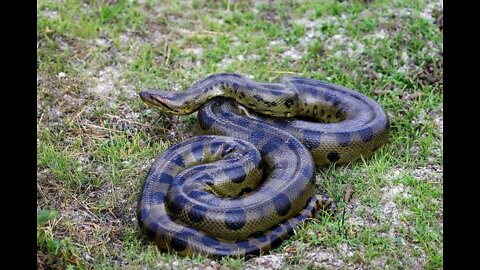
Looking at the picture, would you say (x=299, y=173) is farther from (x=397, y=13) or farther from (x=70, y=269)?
(x=397, y=13)

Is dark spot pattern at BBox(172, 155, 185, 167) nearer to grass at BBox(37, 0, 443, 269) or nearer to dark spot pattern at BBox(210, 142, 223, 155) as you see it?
dark spot pattern at BBox(210, 142, 223, 155)

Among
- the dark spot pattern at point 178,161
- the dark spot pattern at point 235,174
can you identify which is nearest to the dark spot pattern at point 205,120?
the dark spot pattern at point 178,161

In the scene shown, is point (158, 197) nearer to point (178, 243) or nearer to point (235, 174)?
point (178, 243)

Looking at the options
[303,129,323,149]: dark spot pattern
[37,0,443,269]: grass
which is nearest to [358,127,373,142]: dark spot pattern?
[37,0,443,269]: grass

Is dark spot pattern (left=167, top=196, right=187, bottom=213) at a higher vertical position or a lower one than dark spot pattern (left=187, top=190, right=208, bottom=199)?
lower

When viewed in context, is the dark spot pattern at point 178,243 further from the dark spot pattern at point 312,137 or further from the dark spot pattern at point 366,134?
the dark spot pattern at point 366,134

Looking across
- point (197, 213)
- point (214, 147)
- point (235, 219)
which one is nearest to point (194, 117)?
point (214, 147)
